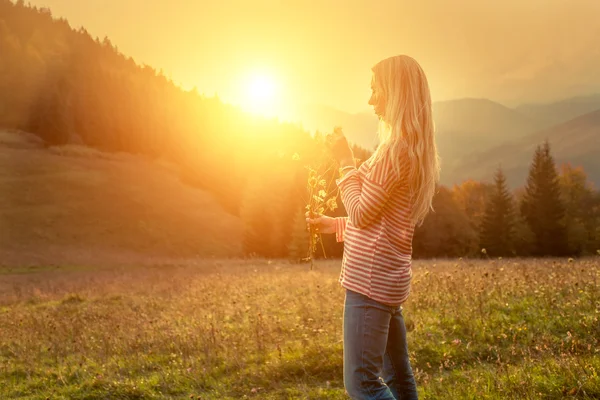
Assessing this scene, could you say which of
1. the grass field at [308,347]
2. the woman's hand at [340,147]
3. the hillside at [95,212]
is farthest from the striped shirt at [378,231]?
the hillside at [95,212]

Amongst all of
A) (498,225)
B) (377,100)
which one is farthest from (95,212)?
Result: (377,100)

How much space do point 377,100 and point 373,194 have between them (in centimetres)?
57

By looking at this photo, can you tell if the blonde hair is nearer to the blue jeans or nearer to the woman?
the woman

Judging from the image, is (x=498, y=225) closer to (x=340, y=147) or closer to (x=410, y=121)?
(x=340, y=147)

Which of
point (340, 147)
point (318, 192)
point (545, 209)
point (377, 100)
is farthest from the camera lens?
point (545, 209)

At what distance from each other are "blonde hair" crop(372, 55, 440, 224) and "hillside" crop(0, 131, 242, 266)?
136 feet

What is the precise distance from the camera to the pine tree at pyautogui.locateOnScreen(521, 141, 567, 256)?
43594mm

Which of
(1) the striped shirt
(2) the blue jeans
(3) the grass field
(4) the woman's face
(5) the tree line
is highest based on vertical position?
(5) the tree line

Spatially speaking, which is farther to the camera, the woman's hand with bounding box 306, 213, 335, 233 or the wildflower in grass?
the wildflower in grass

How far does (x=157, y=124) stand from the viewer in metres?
86.8

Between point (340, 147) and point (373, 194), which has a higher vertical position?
point (340, 147)

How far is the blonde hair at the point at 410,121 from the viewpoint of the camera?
2662 millimetres

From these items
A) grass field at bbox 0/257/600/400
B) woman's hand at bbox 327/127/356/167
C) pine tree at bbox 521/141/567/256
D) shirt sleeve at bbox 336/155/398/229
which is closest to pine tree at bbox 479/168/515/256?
pine tree at bbox 521/141/567/256

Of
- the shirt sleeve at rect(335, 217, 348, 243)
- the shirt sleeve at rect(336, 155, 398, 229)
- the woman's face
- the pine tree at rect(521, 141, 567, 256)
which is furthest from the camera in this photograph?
the pine tree at rect(521, 141, 567, 256)
